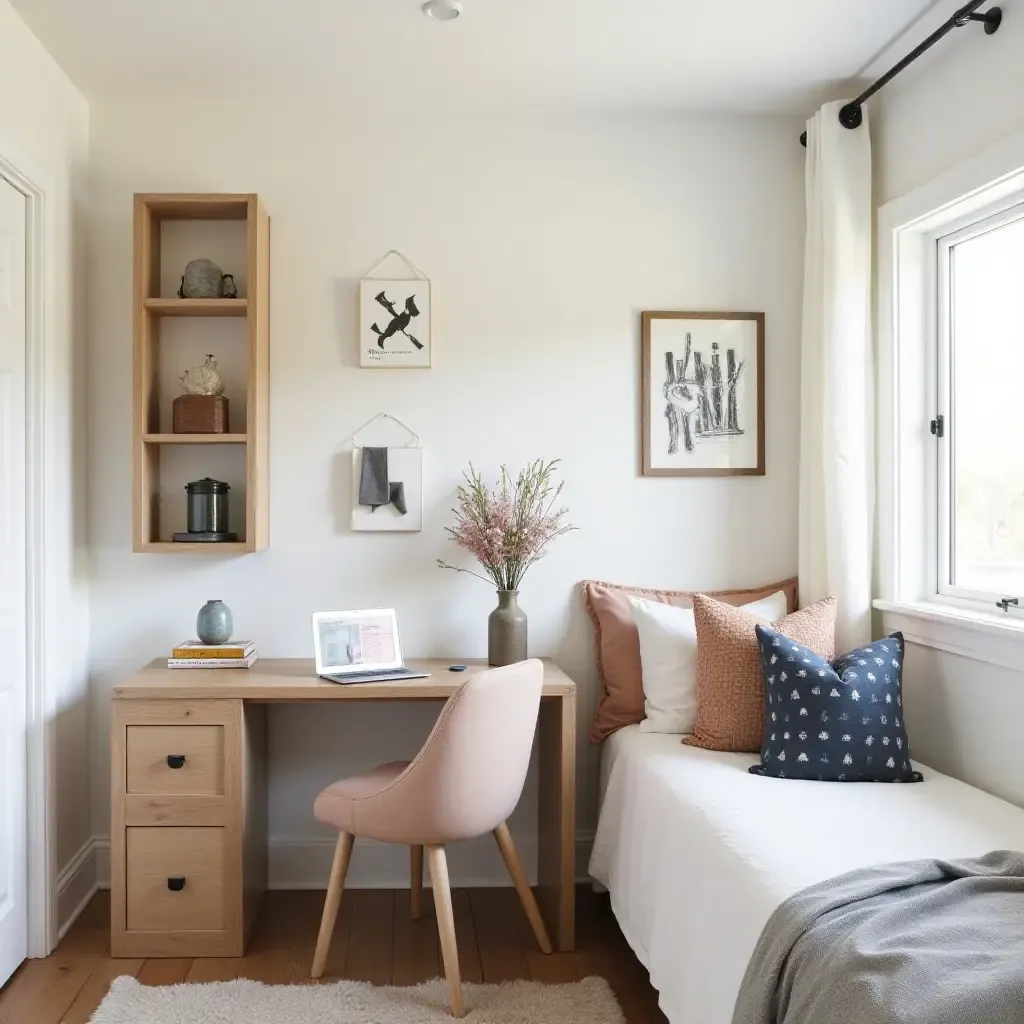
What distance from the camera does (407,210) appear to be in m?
3.29

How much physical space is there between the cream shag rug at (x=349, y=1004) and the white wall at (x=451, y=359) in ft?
2.34

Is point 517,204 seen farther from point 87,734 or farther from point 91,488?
point 87,734

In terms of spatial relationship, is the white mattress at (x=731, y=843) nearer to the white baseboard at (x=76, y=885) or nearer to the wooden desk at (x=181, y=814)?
the wooden desk at (x=181, y=814)

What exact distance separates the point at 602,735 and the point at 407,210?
6.01 ft

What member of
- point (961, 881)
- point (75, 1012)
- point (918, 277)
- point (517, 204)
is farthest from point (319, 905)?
point (918, 277)

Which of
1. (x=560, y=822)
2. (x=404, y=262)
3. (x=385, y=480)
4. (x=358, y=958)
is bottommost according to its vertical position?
(x=358, y=958)

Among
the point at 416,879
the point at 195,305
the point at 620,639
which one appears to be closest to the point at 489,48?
the point at 195,305

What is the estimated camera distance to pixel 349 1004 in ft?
8.19

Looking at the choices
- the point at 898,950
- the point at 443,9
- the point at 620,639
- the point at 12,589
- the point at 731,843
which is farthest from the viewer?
the point at 620,639

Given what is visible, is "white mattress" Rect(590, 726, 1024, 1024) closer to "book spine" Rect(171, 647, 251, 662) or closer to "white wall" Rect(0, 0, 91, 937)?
"book spine" Rect(171, 647, 251, 662)

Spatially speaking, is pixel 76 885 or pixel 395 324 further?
pixel 395 324

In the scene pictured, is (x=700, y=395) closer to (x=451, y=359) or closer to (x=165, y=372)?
(x=451, y=359)

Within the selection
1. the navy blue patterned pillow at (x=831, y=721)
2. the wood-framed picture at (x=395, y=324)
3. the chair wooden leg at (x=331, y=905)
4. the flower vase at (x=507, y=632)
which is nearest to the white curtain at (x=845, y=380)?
the navy blue patterned pillow at (x=831, y=721)

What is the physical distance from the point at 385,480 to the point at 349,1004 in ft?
5.07
